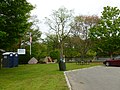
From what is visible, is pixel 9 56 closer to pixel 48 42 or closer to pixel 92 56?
pixel 92 56

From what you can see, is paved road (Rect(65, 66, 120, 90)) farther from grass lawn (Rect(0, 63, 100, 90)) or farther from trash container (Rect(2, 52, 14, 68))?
trash container (Rect(2, 52, 14, 68))

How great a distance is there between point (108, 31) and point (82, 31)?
10.7 metres

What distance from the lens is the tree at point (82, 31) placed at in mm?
60559

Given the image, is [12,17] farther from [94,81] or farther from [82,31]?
[82,31]

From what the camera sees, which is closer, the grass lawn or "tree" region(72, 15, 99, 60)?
the grass lawn

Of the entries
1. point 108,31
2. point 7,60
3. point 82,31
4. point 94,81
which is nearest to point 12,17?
point 94,81

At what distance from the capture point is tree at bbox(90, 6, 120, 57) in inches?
2014

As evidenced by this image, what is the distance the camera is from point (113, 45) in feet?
168

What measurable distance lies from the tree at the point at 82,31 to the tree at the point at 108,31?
6.91 m

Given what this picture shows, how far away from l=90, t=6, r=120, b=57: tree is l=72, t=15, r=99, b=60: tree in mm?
6906

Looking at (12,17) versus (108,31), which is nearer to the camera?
(12,17)

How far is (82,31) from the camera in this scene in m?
61.4

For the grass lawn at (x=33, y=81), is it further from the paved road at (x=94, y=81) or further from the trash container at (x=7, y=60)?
the trash container at (x=7, y=60)

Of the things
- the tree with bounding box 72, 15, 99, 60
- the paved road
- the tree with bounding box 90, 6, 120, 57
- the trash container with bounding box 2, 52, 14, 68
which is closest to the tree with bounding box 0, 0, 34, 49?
the paved road
